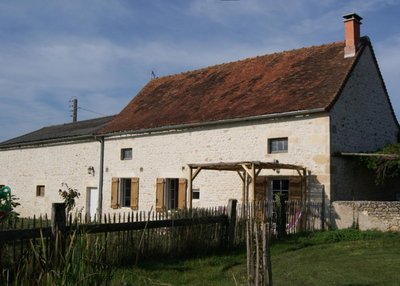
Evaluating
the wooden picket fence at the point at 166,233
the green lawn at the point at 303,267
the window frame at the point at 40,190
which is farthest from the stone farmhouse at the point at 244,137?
the green lawn at the point at 303,267

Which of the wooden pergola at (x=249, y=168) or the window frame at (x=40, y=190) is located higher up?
the wooden pergola at (x=249, y=168)

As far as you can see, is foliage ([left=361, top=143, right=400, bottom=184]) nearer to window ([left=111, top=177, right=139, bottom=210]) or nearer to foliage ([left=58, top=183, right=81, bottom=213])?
window ([left=111, top=177, right=139, bottom=210])

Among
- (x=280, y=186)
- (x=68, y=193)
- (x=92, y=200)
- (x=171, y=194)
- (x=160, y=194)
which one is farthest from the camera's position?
(x=92, y=200)

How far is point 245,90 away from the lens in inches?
663

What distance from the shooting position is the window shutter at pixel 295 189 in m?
13.5

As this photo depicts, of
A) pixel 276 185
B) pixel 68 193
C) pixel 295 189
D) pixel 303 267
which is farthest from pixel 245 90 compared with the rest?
pixel 303 267

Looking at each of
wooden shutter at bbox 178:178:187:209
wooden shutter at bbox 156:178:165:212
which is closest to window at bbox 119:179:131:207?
wooden shutter at bbox 156:178:165:212

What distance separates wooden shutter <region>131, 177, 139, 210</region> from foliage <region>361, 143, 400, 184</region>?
8.49m

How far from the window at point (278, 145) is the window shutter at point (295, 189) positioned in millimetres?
1044

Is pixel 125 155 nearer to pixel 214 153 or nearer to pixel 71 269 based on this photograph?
pixel 214 153

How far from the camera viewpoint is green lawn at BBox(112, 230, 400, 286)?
7383 mm

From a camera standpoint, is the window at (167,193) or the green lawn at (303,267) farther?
the window at (167,193)

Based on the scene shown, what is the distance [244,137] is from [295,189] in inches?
100

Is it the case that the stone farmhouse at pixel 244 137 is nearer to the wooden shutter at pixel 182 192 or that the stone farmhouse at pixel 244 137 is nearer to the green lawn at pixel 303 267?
the wooden shutter at pixel 182 192
